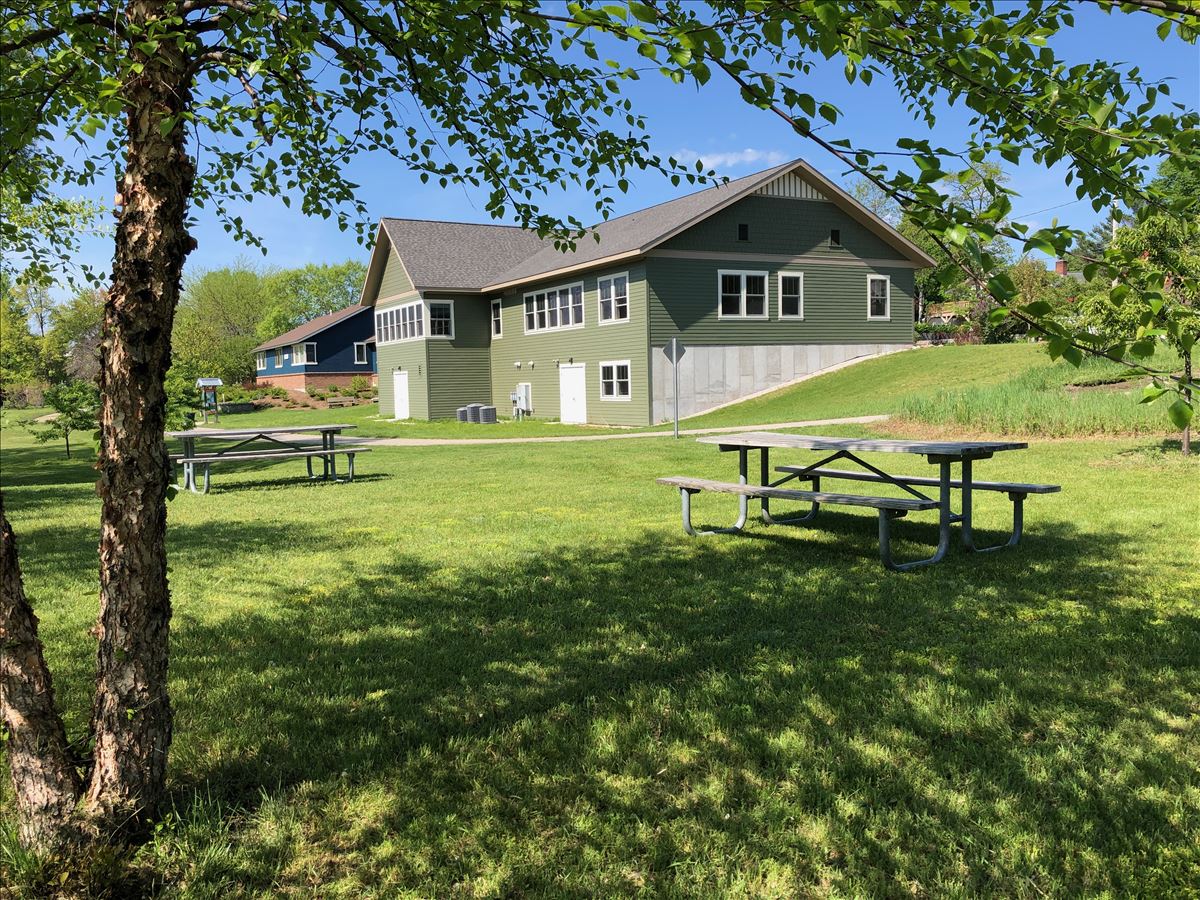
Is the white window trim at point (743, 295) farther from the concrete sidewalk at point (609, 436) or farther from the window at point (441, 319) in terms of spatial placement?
the window at point (441, 319)

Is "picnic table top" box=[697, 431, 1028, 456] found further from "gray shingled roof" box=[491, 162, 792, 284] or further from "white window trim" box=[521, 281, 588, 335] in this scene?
"white window trim" box=[521, 281, 588, 335]

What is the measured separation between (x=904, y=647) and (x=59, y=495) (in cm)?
1287

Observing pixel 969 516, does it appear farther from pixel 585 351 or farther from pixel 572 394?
pixel 572 394

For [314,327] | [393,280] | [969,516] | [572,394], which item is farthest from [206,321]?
[969,516]

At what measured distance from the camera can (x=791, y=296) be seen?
30.7 metres

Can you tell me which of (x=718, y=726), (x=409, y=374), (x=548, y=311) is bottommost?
(x=718, y=726)

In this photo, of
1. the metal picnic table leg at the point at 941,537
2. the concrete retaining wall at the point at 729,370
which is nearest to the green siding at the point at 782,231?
the concrete retaining wall at the point at 729,370

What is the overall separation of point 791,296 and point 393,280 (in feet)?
55.8

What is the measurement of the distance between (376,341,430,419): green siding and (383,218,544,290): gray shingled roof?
293 cm

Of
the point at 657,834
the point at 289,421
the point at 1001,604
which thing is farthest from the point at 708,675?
the point at 289,421

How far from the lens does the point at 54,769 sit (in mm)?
2824

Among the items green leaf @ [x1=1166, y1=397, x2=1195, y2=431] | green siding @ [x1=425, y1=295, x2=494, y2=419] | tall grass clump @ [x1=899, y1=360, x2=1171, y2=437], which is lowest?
tall grass clump @ [x1=899, y1=360, x2=1171, y2=437]

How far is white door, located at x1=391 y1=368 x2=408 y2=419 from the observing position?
1452 inches

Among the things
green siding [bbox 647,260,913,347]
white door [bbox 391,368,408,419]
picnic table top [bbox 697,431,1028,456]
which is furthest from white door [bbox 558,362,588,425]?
picnic table top [bbox 697,431,1028,456]
